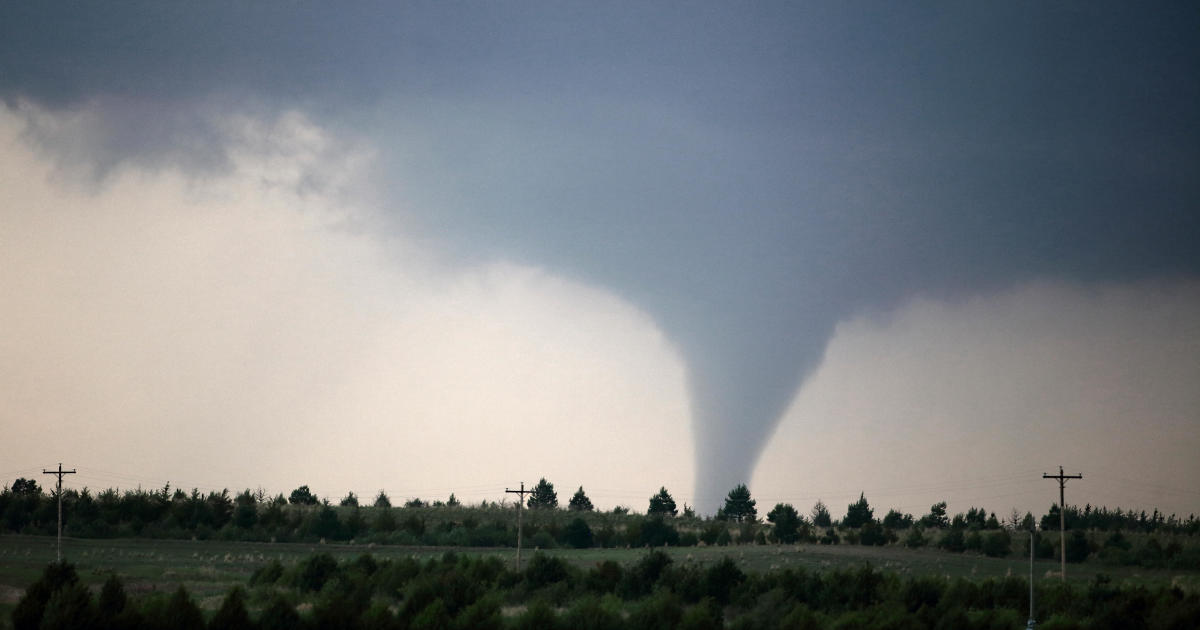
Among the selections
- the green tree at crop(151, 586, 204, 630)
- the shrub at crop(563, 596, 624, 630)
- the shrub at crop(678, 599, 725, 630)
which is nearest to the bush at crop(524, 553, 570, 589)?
the shrub at crop(563, 596, 624, 630)

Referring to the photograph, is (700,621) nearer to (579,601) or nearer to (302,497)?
(579,601)

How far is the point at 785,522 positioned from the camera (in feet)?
341

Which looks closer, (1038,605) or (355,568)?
(1038,605)

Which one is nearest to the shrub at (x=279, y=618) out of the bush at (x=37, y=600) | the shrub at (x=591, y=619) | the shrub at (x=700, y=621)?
the bush at (x=37, y=600)

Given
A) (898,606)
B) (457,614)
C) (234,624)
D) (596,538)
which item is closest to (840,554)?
(596,538)

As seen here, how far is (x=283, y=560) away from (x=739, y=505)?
73979 millimetres

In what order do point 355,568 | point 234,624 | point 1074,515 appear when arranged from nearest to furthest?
point 234,624, point 355,568, point 1074,515

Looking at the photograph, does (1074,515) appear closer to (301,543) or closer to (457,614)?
(301,543)

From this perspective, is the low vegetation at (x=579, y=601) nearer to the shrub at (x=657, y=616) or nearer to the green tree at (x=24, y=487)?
the shrub at (x=657, y=616)

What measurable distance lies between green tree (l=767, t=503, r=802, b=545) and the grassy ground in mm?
11122

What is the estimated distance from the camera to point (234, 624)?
34.2m

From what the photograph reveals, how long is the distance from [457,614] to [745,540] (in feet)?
204

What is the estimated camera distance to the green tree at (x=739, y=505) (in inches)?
5300

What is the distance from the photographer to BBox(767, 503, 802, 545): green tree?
9694 centimetres
